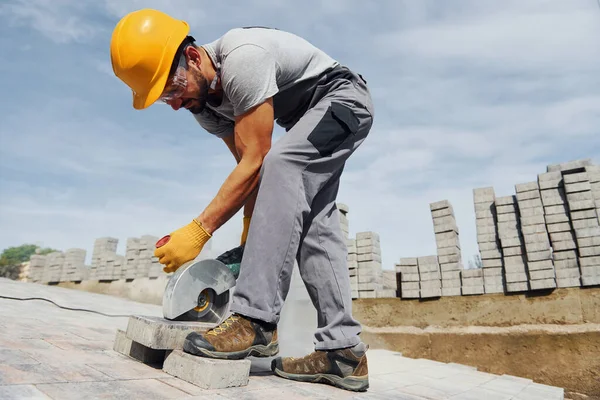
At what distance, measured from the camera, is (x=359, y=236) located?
5.66 metres

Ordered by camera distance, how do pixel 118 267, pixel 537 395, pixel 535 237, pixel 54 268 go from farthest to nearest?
pixel 54 268
pixel 118 267
pixel 535 237
pixel 537 395

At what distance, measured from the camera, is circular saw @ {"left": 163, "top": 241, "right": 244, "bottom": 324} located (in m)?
1.58

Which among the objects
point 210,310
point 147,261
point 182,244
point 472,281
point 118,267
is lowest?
point 210,310

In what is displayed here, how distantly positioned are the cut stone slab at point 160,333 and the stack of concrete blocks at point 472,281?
12.7 feet

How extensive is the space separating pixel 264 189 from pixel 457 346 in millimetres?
3904

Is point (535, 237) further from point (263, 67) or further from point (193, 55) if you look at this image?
point (193, 55)

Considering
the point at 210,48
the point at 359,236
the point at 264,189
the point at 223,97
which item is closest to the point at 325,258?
the point at 264,189

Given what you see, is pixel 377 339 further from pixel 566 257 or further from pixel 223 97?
pixel 223 97

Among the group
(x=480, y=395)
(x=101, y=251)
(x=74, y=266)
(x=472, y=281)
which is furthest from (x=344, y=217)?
(x=74, y=266)

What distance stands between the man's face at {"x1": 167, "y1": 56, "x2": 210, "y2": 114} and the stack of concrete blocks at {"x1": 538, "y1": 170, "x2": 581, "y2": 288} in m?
4.07

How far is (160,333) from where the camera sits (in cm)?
142

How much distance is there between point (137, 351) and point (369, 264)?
4.22m

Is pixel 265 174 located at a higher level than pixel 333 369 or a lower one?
higher

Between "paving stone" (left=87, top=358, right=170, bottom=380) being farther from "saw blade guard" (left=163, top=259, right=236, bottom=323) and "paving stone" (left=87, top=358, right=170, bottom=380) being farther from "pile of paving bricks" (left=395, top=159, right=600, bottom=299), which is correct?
"pile of paving bricks" (left=395, top=159, right=600, bottom=299)
